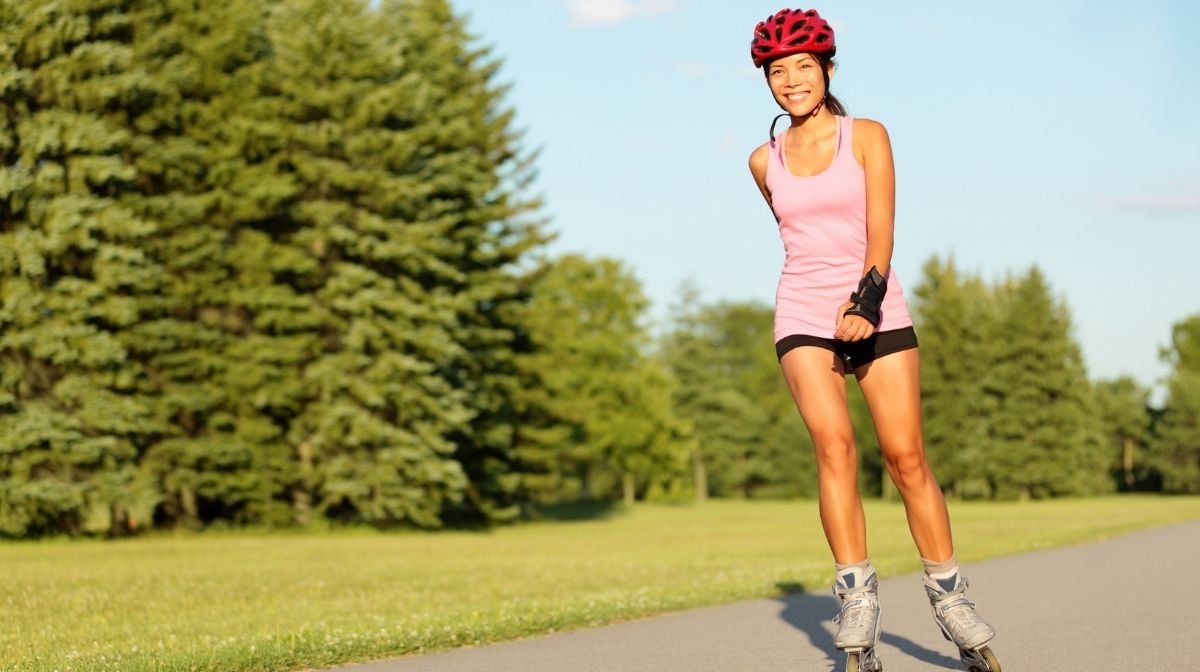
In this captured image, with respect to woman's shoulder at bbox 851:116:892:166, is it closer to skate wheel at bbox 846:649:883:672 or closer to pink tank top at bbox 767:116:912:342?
pink tank top at bbox 767:116:912:342

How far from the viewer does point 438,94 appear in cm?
3656

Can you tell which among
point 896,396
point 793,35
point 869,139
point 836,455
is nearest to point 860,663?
point 836,455

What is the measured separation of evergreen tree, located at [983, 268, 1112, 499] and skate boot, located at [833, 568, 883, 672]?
6854cm

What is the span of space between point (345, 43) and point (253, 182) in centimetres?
397

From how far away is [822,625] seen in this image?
845cm

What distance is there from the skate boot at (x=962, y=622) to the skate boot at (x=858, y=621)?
0.32 m

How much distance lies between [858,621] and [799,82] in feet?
6.81

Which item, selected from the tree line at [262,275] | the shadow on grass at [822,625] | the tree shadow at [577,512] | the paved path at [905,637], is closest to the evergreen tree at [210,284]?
the tree line at [262,275]

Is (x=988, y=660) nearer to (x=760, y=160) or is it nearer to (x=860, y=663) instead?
(x=860, y=663)

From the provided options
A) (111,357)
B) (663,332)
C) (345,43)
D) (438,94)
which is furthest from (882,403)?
(663,332)

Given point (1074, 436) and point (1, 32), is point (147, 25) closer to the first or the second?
point (1, 32)

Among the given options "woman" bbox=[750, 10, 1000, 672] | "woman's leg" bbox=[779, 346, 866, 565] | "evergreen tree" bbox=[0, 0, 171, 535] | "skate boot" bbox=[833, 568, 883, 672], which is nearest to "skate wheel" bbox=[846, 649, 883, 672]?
"skate boot" bbox=[833, 568, 883, 672]

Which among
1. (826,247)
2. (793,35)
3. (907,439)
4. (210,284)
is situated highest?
(210,284)

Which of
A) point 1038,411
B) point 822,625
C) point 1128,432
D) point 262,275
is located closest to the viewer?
point 822,625
